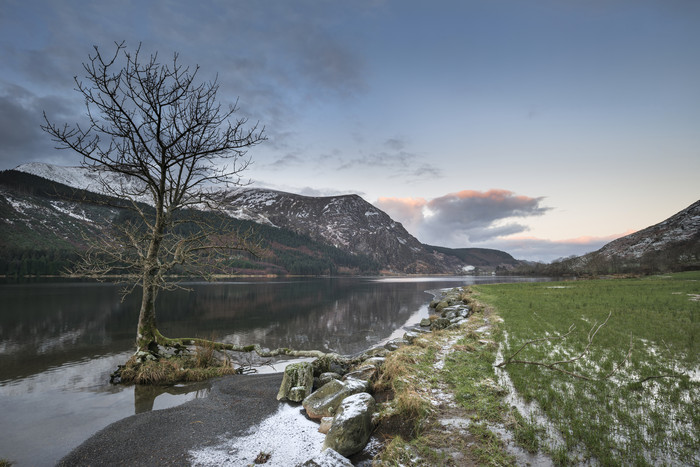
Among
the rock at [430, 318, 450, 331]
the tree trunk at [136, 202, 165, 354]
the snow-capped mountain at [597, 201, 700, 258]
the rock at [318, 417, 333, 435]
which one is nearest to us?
the rock at [318, 417, 333, 435]

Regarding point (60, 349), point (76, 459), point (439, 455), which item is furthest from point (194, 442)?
point (60, 349)

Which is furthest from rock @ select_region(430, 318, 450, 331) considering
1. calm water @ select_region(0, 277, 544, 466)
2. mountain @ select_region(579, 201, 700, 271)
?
mountain @ select_region(579, 201, 700, 271)

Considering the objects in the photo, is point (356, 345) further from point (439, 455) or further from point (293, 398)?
point (439, 455)

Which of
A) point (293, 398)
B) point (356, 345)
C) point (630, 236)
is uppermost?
point (630, 236)

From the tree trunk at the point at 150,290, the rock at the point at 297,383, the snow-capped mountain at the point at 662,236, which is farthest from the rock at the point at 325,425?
the snow-capped mountain at the point at 662,236

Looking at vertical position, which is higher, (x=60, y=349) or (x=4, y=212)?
(x=4, y=212)

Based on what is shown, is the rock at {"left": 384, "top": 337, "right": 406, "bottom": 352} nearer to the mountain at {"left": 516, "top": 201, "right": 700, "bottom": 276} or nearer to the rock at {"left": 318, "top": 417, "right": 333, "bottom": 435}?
the rock at {"left": 318, "top": 417, "right": 333, "bottom": 435}

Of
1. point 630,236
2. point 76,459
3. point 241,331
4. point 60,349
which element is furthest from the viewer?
point 630,236

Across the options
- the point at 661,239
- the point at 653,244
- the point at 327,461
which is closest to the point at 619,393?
the point at 327,461

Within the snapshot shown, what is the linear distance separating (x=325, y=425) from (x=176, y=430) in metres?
3.84

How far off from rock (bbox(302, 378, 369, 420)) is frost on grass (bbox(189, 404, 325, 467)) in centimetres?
30

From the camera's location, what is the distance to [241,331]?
24.6m

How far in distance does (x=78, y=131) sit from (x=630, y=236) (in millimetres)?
255415

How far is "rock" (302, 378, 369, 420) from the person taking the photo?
314 inches
